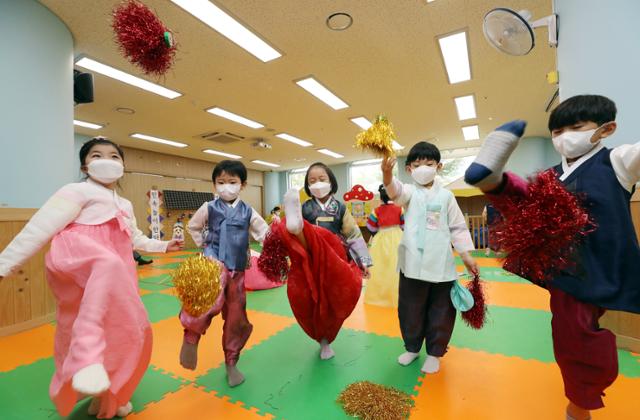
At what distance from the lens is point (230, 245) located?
2.15 meters

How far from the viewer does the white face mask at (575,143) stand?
1.33 metres

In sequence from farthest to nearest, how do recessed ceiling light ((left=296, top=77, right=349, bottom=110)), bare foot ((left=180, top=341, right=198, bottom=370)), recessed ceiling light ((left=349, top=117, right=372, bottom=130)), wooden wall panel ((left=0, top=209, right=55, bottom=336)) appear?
recessed ceiling light ((left=349, top=117, right=372, bottom=130)) < recessed ceiling light ((left=296, top=77, right=349, bottom=110)) < wooden wall panel ((left=0, top=209, right=55, bottom=336)) < bare foot ((left=180, top=341, right=198, bottom=370))

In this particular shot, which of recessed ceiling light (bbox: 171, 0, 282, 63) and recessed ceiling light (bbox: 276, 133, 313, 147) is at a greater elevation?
recessed ceiling light (bbox: 171, 0, 282, 63)

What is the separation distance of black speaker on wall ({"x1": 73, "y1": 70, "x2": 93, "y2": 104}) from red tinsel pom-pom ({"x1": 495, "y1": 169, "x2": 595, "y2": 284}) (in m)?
5.62

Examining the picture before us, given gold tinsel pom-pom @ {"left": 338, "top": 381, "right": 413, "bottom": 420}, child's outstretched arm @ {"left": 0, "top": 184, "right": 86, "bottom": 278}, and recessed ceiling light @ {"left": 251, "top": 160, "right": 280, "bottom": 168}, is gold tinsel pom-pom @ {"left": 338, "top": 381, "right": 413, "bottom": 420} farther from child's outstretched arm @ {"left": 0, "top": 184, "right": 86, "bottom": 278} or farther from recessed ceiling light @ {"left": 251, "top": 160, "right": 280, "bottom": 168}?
recessed ceiling light @ {"left": 251, "top": 160, "right": 280, "bottom": 168}

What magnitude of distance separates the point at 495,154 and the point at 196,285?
1666 millimetres

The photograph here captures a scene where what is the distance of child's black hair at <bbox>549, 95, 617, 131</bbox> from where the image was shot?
1.30 m

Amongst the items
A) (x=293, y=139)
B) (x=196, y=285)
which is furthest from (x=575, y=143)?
(x=293, y=139)

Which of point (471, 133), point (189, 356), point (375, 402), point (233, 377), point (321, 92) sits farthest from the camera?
point (471, 133)

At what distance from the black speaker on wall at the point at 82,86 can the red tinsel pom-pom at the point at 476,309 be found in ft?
18.5

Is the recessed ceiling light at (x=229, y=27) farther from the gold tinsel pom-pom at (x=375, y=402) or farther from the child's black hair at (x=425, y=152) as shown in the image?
the gold tinsel pom-pom at (x=375, y=402)

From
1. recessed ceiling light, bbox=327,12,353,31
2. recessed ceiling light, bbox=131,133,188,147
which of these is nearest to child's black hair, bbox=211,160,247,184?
recessed ceiling light, bbox=327,12,353,31

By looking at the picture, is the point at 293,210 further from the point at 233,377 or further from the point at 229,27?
the point at 229,27

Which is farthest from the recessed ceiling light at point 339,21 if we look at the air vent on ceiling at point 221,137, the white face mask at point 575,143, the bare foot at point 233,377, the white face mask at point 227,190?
the air vent on ceiling at point 221,137
